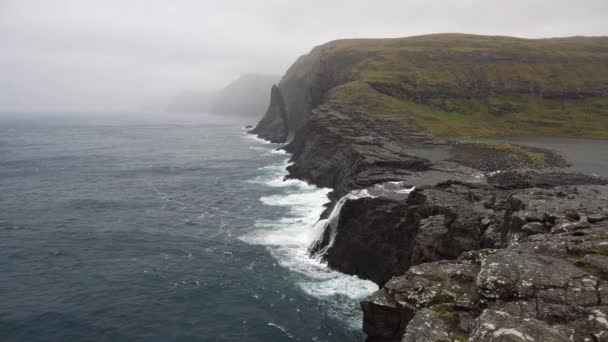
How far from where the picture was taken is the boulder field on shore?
1373 cm

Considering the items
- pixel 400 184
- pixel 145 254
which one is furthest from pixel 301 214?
pixel 145 254

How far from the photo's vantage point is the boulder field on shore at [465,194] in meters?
13.7

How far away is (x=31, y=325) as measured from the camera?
29.6m

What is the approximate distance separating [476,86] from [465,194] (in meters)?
81.8

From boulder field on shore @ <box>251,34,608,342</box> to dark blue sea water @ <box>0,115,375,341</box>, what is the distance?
5704mm

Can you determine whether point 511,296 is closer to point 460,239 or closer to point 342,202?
point 460,239

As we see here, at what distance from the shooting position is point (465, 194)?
115 ft

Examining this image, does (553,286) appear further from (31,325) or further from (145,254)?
(145,254)

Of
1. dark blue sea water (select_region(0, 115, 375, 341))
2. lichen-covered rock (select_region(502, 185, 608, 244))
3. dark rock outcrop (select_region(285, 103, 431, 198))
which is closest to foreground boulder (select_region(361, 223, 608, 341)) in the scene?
lichen-covered rock (select_region(502, 185, 608, 244))

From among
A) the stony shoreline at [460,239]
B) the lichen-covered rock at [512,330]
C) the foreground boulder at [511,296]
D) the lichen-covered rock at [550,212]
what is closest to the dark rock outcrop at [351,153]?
the stony shoreline at [460,239]

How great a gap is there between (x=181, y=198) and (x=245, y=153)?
50.2 meters

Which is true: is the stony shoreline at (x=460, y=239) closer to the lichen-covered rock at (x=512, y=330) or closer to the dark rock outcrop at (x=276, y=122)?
the lichen-covered rock at (x=512, y=330)

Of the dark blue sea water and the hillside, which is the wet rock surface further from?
the hillside

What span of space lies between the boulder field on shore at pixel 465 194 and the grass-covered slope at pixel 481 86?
474 mm
